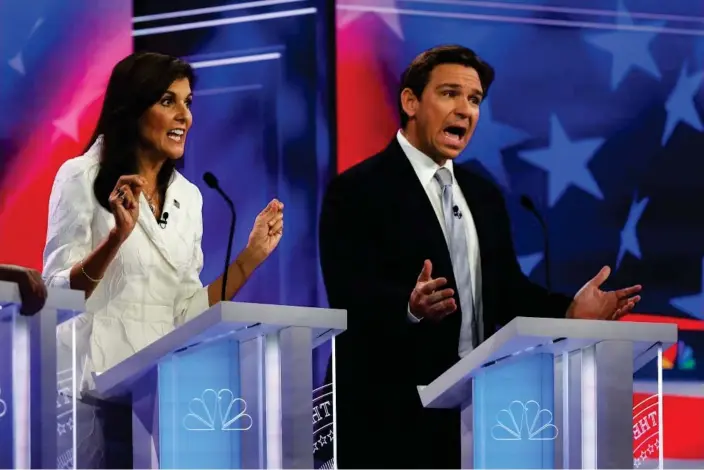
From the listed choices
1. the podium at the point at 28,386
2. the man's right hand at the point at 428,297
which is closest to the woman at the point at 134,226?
the man's right hand at the point at 428,297

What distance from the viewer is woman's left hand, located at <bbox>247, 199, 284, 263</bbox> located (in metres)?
4.88

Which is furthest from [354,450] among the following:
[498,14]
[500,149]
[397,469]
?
[498,14]

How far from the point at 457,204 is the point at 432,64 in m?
0.60

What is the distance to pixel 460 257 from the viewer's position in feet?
17.9

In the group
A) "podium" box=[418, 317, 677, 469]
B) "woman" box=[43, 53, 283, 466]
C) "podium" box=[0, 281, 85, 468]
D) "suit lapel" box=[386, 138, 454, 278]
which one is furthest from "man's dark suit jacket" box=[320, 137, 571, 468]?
"podium" box=[0, 281, 85, 468]

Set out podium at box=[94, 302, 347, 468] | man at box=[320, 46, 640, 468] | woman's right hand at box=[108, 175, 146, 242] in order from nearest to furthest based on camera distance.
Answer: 1. podium at box=[94, 302, 347, 468]
2. woman's right hand at box=[108, 175, 146, 242]
3. man at box=[320, 46, 640, 468]

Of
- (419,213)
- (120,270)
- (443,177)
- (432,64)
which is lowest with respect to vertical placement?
(120,270)

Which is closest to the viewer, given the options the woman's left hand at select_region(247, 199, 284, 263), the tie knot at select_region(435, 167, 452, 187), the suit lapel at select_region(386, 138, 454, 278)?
the woman's left hand at select_region(247, 199, 284, 263)

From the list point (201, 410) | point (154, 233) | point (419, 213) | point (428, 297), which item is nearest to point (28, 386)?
point (201, 410)

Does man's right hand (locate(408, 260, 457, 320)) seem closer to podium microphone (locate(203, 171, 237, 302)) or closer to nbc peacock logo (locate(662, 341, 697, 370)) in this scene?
podium microphone (locate(203, 171, 237, 302))

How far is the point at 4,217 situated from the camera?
559cm

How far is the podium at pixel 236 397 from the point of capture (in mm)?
3529

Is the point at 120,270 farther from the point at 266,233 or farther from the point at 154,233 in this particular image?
the point at 266,233

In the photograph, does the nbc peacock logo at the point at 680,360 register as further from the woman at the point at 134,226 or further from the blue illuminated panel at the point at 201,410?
the blue illuminated panel at the point at 201,410
